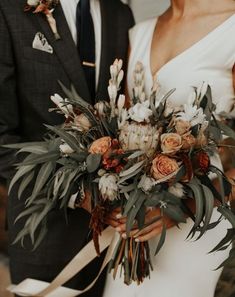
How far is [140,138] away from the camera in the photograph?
1405 mm

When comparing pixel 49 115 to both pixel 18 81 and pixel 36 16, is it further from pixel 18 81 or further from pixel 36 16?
pixel 36 16

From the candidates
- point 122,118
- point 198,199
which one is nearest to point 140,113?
point 122,118

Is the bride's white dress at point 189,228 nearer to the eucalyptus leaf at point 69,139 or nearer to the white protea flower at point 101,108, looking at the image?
the white protea flower at point 101,108

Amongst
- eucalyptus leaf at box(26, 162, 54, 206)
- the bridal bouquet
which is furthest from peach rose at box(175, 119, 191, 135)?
eucalyptus leaf at box(26, 162, 54, 206)

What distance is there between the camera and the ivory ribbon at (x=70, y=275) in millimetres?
1648

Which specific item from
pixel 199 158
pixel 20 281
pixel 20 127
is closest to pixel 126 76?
pixel 20 127

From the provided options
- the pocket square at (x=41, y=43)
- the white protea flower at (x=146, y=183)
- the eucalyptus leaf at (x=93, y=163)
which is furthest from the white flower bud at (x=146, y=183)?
the pocket square at (x=41, y=43)

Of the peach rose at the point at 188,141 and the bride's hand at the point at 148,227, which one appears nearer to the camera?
the peach rose at the point at 188,141

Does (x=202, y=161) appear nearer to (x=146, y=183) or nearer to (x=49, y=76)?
(x=146, y=183)

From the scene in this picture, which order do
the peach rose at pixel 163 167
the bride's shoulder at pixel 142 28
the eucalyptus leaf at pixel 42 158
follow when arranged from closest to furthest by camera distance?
the peach rose at pixel 163 167 → the eucalyptus leaf at pixel 42 158 → the bride's shoulder at pixel 142 28

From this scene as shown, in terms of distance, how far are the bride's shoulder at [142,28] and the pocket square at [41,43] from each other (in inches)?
12.4

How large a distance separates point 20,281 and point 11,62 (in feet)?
2.29

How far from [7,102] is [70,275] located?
549 millimetres

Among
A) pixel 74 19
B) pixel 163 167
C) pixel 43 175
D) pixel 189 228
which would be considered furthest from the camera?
pixel 74 19
